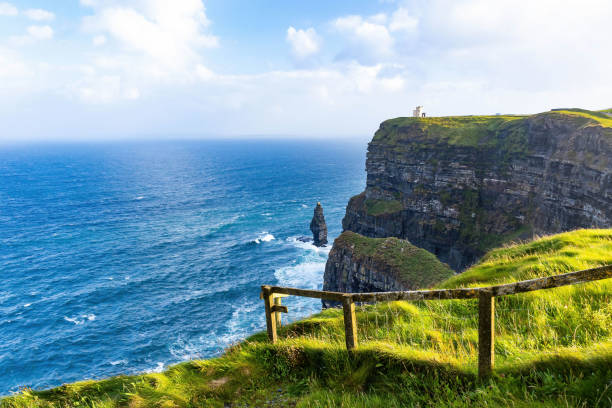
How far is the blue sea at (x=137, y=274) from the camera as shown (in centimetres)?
4303

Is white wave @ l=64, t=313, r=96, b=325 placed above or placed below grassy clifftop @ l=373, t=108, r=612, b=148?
below

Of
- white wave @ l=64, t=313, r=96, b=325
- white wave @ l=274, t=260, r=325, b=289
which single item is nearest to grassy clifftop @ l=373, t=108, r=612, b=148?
white wave @ l=274, t=260, r=325, b=289

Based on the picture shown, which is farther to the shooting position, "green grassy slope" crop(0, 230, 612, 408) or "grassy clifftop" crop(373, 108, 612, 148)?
"grassy clifftop" crop(373, 108, 612, 148)

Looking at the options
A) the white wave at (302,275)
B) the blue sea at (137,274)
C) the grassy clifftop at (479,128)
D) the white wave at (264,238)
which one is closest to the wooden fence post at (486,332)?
the blue sea at (137,274)

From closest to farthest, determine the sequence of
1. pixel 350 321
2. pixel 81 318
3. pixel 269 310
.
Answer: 1. pixel 350 321
2. pixel 269 310
3. pixel 81 318

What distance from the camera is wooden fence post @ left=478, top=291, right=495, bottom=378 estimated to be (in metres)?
5.09

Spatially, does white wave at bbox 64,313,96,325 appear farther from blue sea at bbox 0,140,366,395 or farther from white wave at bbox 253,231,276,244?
white wave at bbox 253,231,276,244

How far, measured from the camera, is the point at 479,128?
81.5 meters

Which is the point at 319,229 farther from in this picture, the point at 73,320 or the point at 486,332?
the point at 486,332

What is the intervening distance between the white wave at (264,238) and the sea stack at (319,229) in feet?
37.4

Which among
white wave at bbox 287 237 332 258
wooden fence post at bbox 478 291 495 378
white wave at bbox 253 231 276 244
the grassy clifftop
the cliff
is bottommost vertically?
white wave at bbox 287 237 332 258

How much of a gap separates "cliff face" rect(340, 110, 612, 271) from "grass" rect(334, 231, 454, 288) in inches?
1007

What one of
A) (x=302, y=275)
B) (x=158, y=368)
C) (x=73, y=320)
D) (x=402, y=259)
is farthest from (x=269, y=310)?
(x=302, y=275)

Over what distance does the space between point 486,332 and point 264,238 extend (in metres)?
81.4
